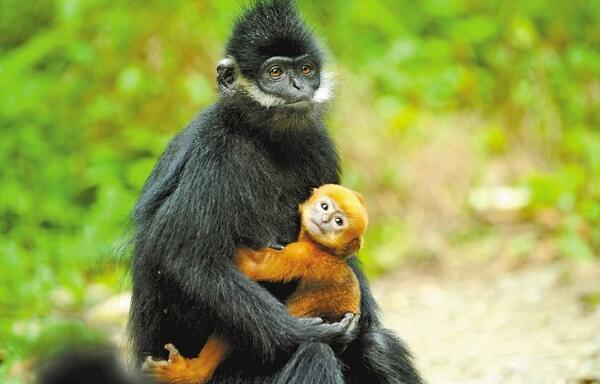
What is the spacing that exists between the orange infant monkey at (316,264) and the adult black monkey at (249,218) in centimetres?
8

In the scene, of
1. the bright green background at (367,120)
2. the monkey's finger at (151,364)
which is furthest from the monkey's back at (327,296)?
the bright green background at (367,120)

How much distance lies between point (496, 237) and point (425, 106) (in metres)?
1.57

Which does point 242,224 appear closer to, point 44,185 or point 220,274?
point 220,274

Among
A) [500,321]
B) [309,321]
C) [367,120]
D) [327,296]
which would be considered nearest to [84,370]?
[309,321]

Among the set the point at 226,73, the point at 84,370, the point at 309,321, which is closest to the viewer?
the point at 84,370

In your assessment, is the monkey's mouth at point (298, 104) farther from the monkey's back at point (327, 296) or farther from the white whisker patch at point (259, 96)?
the monkey's back at point (327, 296)

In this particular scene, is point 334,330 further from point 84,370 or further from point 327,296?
point 84,370

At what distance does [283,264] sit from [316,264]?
0.14 metres

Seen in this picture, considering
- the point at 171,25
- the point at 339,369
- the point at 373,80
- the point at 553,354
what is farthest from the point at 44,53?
the point at 339,369

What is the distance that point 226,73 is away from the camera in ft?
15.3

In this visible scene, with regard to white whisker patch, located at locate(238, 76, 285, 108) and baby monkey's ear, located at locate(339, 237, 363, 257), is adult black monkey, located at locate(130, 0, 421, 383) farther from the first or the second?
baby monkey's ear, located at locate(339, 237, 363, 257)

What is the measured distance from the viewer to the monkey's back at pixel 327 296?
4340 mm

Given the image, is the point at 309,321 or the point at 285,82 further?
the point at 285,82

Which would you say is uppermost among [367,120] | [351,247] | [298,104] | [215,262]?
[367,120]
